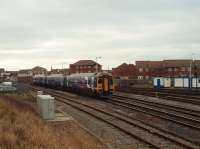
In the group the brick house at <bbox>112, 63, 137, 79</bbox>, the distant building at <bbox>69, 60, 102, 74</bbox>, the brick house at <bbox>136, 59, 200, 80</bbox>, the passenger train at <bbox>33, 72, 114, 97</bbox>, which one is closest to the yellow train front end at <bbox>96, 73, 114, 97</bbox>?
the passenger train at <bbox>33, 72, 114, 97</bbox>

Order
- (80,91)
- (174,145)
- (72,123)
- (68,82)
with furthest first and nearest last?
(68,82)
(80,91)
(72,123)
(174,145)

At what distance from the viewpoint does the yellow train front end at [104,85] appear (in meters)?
38.0

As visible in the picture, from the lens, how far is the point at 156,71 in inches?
4892

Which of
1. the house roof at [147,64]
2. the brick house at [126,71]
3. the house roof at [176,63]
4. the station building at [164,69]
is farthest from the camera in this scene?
the house roof at [147,64]

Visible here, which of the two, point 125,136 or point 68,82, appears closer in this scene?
point 125,136

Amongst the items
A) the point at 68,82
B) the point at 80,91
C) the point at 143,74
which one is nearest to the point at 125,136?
the point at 80,91

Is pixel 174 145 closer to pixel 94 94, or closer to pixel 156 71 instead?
pixel 94 94

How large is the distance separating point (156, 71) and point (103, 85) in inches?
3463

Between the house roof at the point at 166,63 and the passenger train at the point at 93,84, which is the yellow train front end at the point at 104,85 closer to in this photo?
the passenger train at the point at 93,84

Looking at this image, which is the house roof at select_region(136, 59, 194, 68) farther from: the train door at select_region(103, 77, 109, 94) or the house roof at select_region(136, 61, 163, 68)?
the train door at select_region(103, 77, 109, 94)

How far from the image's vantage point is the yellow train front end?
125 feet

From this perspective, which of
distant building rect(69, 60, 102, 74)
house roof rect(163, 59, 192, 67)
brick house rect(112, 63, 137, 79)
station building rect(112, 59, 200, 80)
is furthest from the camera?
distant building rect(69, 60, 102, 74)

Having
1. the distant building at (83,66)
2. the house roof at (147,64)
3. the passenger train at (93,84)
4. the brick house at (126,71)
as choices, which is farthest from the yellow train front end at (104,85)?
the distant building at (83,66)

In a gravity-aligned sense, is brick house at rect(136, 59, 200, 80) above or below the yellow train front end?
above
